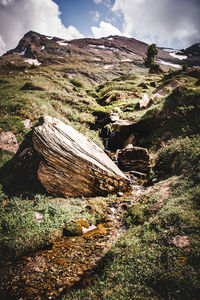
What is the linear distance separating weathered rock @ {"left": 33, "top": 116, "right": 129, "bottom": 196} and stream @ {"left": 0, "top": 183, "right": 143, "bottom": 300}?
2.63m

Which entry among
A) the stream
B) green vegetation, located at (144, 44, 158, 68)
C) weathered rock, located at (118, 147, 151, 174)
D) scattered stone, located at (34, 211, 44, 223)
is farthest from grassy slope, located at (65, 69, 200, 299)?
green vegetation, located at (144, 44, 158, 68)

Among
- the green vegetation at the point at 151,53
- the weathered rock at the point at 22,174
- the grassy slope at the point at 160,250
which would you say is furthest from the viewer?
the green vegetation at the point at 151,53

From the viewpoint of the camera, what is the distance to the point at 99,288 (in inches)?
154

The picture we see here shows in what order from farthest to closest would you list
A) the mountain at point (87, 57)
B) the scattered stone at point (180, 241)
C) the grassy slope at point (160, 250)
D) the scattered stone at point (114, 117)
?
the mountain at point (87, 57) < the scattered stone at point (114, 117) < the scattered stone at point (180, 241) < the grassy slope at point (160, 250)

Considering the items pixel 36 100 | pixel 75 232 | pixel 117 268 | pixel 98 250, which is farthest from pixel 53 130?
pixel 36 100

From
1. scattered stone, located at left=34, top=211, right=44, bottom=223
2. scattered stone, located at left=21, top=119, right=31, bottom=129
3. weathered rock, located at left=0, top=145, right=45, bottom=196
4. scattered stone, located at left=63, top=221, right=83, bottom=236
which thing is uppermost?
scattered stone, located at left=21, top=119, right=31, bottom=129

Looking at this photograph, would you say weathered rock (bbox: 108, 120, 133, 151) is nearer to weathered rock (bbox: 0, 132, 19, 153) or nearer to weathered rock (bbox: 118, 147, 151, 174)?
weathered rock (bbox: 118, 147, 151, 174)

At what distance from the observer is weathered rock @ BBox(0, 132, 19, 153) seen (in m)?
10.5

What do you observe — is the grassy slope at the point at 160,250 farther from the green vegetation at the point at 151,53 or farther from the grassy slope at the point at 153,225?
the green vegetation at the point at 151,53

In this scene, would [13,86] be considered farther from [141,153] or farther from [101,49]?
[101,49]

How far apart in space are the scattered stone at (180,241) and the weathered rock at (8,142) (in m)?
11.2

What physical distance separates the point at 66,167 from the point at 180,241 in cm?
637

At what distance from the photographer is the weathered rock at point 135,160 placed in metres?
11.1

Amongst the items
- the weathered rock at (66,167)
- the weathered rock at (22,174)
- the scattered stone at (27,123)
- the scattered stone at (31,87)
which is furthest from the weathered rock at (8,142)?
A: the scattered stone at (31,87)
